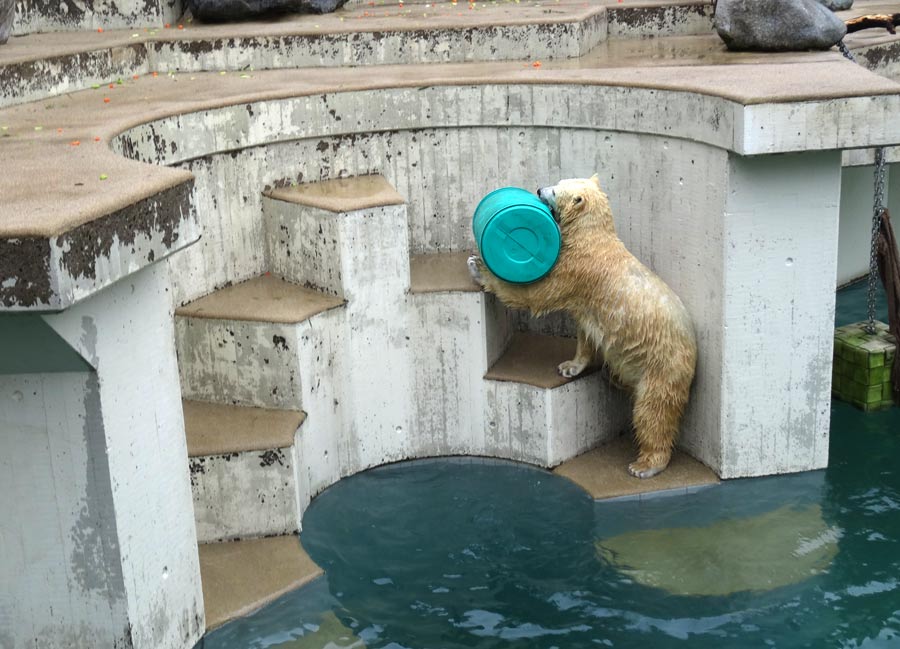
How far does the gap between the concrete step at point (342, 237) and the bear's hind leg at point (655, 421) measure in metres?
1.60

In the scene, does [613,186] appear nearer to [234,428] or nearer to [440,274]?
[440,274]

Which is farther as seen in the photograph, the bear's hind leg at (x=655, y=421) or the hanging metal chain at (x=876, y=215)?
the hanging metal chain at (x=876, y=215)

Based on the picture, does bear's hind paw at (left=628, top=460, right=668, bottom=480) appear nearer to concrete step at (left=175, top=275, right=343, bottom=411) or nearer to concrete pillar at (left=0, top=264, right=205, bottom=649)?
concrete step at (left=175, top=275, right=343, bottom=411)

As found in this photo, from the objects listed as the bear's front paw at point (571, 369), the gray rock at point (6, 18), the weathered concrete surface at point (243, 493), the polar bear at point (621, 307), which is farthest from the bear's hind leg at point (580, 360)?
the gray rock at point (6, 18)

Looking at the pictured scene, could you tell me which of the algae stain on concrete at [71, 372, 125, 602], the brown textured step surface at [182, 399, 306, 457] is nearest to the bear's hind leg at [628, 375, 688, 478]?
the brown textured step surface at [182, 399, 306, 457]

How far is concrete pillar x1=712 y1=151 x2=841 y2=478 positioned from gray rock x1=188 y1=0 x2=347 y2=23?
4.97 meters

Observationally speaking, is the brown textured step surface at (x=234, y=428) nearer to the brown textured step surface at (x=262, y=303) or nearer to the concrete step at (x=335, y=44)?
the brown textured step surface at (x=262, y=303)

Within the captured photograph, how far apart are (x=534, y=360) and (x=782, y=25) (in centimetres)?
305

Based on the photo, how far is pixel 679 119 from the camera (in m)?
7.04

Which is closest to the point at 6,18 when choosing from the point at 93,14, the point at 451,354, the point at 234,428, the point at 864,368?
the point at 93,14

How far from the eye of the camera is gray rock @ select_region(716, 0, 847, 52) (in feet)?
27.6

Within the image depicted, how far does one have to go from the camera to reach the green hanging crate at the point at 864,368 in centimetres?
797

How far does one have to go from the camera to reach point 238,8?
1004 centimetres

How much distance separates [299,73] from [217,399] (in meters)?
2.85
